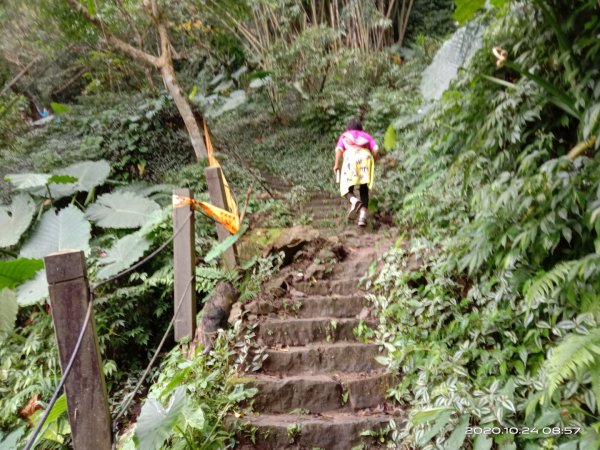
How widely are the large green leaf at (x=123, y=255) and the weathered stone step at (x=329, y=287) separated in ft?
6.47

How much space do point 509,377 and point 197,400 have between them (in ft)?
6.69

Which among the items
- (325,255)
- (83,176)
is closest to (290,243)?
(325,255)

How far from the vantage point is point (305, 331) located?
3.42 metres

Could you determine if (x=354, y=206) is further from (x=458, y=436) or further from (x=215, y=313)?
(x=458, y=436)

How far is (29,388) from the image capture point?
12.3ft

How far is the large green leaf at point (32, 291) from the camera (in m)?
4.05

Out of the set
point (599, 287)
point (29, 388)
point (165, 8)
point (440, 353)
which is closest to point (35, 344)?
point (29, 388)

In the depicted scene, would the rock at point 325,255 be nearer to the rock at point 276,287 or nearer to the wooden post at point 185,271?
the rock at point 276,287

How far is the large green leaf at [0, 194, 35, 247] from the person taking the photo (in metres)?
5.07

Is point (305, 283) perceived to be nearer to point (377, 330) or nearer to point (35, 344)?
point (377, 330)

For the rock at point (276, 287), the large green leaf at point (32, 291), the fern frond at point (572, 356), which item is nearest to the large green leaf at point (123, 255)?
the large green leaf at point (32, 291)

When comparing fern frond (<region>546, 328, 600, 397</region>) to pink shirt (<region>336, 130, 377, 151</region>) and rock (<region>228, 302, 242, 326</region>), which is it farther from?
pink shirt (<region>336, 130, 377, 151</region>)

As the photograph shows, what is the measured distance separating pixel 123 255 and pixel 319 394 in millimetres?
2880

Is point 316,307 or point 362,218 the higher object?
point 362,218
